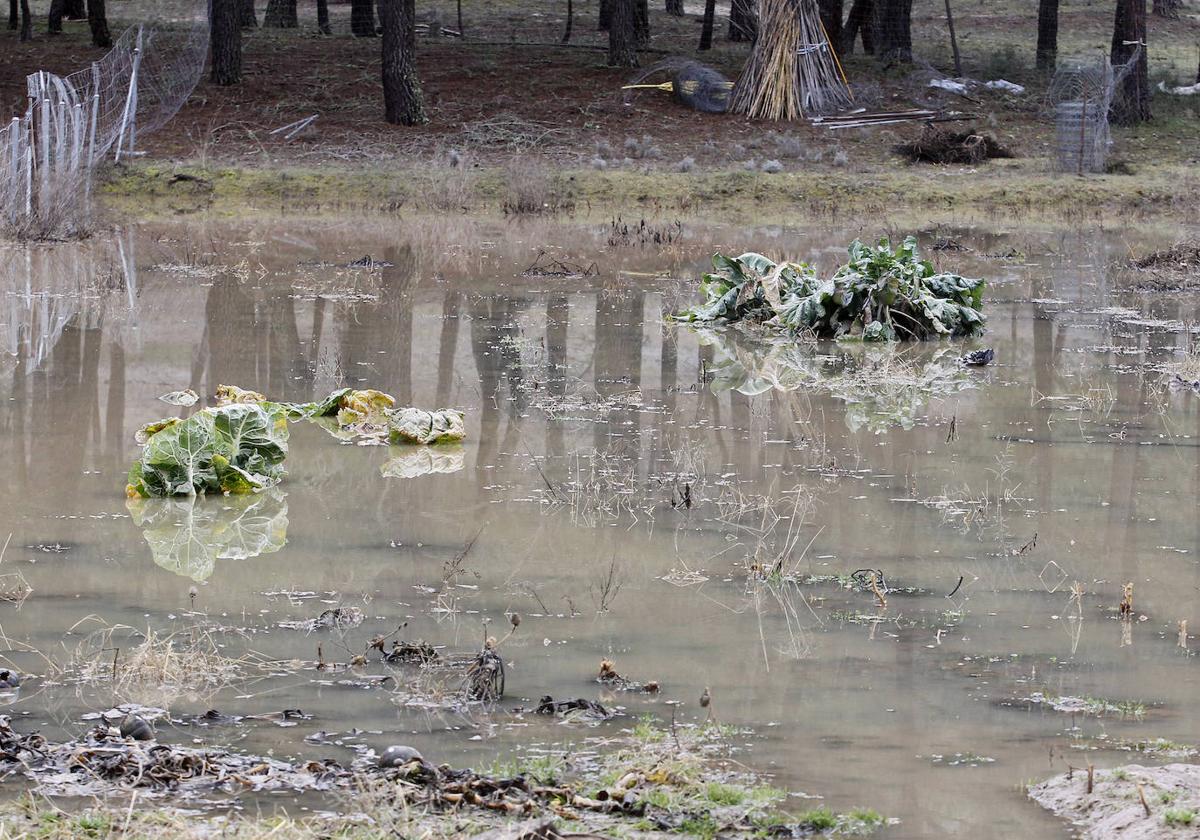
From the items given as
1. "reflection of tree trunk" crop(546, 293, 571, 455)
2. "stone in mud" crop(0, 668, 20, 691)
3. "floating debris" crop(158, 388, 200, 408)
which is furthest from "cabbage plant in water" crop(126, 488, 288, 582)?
"floating debris" crop(158, 388, 200, 408)

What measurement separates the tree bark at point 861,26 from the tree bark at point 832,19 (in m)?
0.56

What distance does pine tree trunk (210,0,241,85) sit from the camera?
27781mm

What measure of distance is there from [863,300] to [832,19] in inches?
774

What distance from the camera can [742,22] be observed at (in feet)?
121

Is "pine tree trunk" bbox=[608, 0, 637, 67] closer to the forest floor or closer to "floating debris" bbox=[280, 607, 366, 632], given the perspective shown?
the forest floor

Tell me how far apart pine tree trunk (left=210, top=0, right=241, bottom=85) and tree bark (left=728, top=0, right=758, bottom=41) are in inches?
476

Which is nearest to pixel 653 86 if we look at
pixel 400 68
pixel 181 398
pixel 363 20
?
pixel 400 68

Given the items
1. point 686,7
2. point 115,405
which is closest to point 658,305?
point 115,405

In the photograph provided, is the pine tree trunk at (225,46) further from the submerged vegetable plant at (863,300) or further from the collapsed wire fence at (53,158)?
the submerged vegetable plant at (863,300)

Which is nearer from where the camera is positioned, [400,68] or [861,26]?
[400,68]

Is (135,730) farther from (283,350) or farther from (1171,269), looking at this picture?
(1171,269)

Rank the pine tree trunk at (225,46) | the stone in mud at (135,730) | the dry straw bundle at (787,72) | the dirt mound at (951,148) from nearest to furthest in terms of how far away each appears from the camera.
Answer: the stone in mud at (135,730) < the dirt mound at (951,148) < the dry straw bundle at (787,72) < the pine tree trunk at (225,46)

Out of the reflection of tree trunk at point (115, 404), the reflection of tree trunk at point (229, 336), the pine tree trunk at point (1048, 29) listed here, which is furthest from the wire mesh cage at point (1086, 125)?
the reflection of tree trunk at point (115, 404)

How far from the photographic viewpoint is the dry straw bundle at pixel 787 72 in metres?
27.5
